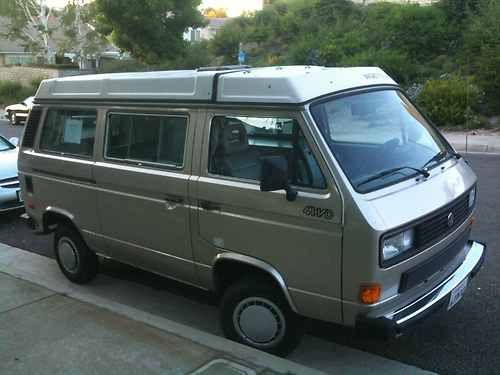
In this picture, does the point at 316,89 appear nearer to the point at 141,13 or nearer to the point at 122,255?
the point at 122,255

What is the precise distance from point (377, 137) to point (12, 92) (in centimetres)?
3791

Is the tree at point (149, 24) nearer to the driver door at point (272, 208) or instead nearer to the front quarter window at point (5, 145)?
the front quarter window at point (5, 145)

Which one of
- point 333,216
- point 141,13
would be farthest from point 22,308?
point 141,13

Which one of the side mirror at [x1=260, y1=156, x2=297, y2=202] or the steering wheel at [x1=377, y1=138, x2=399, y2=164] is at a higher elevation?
the steering wheel at [x1=377, y1=138, x2=399, y2=164]

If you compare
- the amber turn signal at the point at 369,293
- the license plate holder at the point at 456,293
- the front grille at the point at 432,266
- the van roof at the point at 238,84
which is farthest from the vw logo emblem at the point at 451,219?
the van roof at the point at 238,84

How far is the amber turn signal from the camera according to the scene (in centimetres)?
337

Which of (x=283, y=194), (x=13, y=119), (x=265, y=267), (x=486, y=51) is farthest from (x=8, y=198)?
(x=13, y=119)

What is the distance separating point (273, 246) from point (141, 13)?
30.2 meters

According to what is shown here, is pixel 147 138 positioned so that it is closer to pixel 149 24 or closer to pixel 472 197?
pixel 472 197

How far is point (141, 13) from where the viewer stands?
3152cm

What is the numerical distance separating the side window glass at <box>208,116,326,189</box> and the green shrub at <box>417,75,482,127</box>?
13.5 meters

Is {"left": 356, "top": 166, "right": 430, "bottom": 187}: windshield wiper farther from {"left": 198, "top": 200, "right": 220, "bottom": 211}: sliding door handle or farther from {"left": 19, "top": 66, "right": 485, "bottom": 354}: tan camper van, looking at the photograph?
{"left": 198, "top": 200, "right": 220, "bottom": 211}: sliding door handle

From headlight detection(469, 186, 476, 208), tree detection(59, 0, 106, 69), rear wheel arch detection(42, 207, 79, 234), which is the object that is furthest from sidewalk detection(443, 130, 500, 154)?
tree detection(59, 0, 106, 69)

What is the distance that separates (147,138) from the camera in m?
4.60
